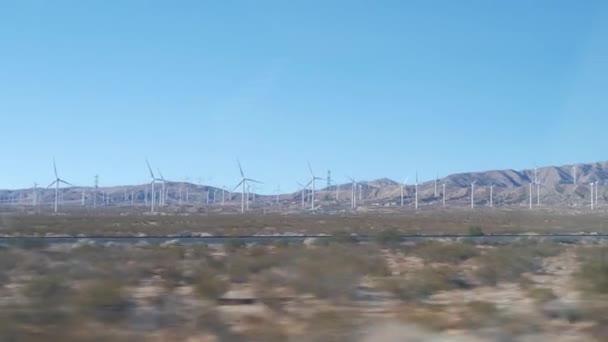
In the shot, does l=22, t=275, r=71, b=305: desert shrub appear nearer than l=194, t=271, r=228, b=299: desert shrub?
Yes

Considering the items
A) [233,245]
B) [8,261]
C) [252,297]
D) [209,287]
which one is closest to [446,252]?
[233,245]

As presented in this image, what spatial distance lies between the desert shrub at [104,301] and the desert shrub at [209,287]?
2.69 meters

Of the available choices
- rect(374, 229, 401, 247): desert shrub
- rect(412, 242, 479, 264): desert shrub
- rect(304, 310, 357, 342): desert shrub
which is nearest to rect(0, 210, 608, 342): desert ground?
rect(304, 310, 357, 342): desert shrub

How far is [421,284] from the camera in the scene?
2678cm

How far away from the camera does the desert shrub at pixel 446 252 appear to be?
41.0 metres

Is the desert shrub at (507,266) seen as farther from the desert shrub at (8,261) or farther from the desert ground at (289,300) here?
the desert shrub at (8,261)

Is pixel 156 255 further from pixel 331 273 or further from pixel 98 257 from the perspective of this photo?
pixel 331 273

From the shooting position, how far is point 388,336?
15117mm

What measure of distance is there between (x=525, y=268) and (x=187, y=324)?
2077cm

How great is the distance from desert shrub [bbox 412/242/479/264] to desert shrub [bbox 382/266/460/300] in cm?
878

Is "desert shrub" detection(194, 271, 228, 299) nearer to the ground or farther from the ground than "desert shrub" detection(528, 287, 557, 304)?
Result: farther from the ground

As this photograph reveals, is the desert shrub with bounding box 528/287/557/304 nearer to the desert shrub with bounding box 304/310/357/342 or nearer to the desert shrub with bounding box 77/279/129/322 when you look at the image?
the desert shrub with bounding box 304/310/357/342

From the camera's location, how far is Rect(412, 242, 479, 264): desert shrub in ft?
135

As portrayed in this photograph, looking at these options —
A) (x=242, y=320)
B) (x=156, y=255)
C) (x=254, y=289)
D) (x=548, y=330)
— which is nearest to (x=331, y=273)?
(x=254, y=289)
